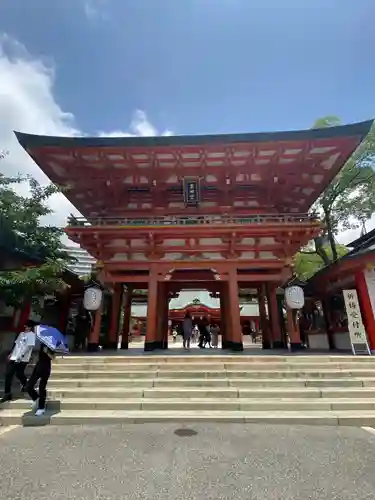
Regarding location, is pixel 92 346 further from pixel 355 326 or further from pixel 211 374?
pixel 355 326

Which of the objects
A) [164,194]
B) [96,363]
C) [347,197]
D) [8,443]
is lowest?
[8,443]

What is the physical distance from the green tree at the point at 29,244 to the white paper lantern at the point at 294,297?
28.0 ft

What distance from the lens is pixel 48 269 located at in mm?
8875

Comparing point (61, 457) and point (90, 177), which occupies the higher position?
point (90, 177)

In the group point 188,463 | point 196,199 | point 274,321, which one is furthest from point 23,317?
point 274,321

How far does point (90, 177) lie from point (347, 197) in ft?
56.5

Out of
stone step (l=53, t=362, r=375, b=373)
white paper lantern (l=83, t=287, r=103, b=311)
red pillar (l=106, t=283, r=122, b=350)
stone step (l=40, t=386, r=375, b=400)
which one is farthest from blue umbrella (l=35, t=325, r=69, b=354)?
red pillar (l=106, t=283, r=122, b=350)

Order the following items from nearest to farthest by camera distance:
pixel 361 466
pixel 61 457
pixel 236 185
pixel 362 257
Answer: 1. pixel 361 466
2. pixel 61 457
3. pixel 362 257
4. pixel 236 185

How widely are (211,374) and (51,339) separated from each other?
434cm

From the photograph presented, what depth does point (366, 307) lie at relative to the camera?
11.4m

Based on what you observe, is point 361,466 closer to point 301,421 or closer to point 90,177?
point 301,421

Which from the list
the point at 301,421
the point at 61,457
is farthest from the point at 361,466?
→ the point at 61,457

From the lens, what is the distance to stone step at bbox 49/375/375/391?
24.8 feet

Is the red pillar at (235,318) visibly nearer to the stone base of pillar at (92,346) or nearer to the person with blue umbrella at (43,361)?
the stone base of pillar at (92,346)
